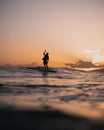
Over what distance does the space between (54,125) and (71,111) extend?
161cm

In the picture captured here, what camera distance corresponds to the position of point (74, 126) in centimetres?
485

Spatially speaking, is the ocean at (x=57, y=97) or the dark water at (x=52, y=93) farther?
the dark water at (x=52, y=93)

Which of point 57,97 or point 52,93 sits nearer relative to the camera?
point 57,97

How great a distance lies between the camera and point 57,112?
6.18 metres

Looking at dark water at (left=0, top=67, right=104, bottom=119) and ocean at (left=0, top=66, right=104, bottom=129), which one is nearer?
ocean at (left=0, top=66, right=104, bottom=129)

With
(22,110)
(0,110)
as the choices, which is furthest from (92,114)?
(0,110)

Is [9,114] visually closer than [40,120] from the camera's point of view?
No

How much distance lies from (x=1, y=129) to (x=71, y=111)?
246 cm

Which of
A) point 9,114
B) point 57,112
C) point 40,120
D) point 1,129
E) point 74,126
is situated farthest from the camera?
point 57,112

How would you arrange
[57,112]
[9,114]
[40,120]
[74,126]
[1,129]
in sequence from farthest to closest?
[57,112]
[9,114]
[40,120]
[74,126]
[1,129]

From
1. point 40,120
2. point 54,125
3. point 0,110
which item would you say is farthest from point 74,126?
point 0,110

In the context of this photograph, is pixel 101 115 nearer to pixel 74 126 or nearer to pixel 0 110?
pixel 74 126

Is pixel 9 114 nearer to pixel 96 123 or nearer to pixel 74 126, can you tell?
pixel 74 126

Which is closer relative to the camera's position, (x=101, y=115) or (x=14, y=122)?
(x=14, y=122)
